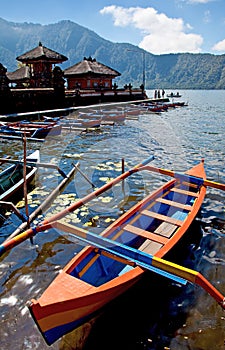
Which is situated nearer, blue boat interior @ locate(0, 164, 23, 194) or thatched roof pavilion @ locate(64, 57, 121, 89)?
blue boat interior @ locate(0, 164, 23, 194)

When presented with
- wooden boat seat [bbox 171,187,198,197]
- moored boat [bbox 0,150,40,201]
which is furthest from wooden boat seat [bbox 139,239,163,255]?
Answer: moored boat [bbox 0,150,40,201]

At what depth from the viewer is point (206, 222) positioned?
744 cm

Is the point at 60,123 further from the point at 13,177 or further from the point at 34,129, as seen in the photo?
the point at 13,177

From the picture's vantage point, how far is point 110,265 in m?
4.85

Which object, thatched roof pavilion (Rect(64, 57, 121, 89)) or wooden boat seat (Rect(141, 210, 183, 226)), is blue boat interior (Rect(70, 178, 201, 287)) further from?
thatched roof pavilion (Rect(64, 57, 121, 89))

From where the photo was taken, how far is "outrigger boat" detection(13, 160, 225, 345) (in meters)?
3.33

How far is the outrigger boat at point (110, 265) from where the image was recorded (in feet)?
10.9

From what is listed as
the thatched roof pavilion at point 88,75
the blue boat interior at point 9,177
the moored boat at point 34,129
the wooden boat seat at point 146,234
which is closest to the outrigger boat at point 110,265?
the wooden boat seat at point 146,234

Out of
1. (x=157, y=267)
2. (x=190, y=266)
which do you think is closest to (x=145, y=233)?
(x=190, y=266)

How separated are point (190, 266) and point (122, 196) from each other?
3.76m

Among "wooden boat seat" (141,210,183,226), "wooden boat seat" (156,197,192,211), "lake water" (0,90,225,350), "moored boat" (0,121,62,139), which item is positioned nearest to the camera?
"lake water" (0,90,225,350)

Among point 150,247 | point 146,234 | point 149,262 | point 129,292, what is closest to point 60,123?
point 146,234

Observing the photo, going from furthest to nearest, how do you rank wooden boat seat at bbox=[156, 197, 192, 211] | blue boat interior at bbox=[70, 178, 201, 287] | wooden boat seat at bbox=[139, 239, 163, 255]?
wooden boat seat at bbox=[156, 197, 192, 211] → wooden boat seat at bbox=[139, 239, 163, 255] → blue boat interior at bbox=[70, 178, 201, 287]

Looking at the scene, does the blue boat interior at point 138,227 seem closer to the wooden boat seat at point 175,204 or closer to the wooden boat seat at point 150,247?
the wooden boat seat at point 175,204
